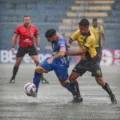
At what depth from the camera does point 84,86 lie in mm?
14320

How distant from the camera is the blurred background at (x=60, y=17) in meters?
26.2

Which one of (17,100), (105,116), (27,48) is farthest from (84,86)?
(105,116)

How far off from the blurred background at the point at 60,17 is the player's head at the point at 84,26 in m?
15.2

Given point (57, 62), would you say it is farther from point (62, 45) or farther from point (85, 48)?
point (85, 48)

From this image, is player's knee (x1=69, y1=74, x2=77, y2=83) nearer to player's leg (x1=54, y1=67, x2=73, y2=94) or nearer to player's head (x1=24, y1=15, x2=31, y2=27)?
player's leg (x1=54, y1=67, x2=73, y2=94)

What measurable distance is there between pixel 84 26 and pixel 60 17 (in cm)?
1799

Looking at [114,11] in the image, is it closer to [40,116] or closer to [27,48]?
[27,48]

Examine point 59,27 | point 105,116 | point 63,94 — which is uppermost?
point 105,116

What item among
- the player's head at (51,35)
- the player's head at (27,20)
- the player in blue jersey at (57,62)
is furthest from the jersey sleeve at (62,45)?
the player's head at (27,20)

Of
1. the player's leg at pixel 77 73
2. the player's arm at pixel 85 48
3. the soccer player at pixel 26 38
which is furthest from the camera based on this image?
the soccer player at pixel 26 38

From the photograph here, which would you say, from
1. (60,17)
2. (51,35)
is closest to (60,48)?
(51,35)

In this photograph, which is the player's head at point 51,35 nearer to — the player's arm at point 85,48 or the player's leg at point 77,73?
the player's arm at point 85,48

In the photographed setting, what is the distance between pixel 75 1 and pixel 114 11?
184cm

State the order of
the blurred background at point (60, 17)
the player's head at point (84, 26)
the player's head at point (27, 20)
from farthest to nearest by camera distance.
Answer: the blurred background at point (60, 17) < the player's head at point (27, 20) < the player's head at point (84, 26)
